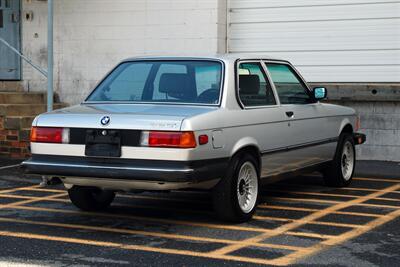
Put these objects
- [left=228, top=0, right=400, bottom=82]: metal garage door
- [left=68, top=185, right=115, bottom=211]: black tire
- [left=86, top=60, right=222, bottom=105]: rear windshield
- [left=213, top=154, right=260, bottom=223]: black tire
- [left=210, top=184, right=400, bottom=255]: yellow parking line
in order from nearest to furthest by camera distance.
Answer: [left=210, top=184, right=400, bottom=255]: yellow parking line → [left=213, top=154, right=260, bottom=223]: black tire → [left=86, top=60, right=222, bottom=105]: rear windshield → [left=68, top=185, right=115, bottom=211]: black tire → [left=228, top=0, right=400, bottom=82]: metal garage door

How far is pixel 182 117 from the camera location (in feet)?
20.7

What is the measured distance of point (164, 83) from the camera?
7297mm

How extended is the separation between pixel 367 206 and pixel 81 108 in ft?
11.0

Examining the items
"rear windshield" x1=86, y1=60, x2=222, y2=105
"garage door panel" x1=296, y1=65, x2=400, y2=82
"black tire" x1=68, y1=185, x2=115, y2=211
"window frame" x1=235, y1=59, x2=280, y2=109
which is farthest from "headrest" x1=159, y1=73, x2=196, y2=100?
"garage door panel" x1=296, y1=65, x2=400, y2=82

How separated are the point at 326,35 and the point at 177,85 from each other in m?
5.93

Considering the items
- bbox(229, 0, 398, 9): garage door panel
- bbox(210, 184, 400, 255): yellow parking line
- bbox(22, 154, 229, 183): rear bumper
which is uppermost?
bbox(229, 0, 398, 9): garage door panel

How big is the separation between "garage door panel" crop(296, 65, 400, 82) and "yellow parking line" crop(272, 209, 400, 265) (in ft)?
15.8

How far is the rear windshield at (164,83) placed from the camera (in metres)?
7.07

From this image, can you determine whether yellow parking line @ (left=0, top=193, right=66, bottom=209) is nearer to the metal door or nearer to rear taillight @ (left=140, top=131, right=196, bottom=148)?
rear taillight @ (left=140, top=131, right=196, bottom=148)

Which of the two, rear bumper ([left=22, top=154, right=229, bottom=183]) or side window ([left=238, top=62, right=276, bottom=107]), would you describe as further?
side window ([left=238, top=62, right=276, bottom=107])

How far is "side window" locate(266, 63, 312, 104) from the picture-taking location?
798 cm

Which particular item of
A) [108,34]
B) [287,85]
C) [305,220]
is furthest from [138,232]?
[108,34]

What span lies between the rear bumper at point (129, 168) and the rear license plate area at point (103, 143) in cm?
5

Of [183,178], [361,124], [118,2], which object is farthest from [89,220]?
[118,2]
